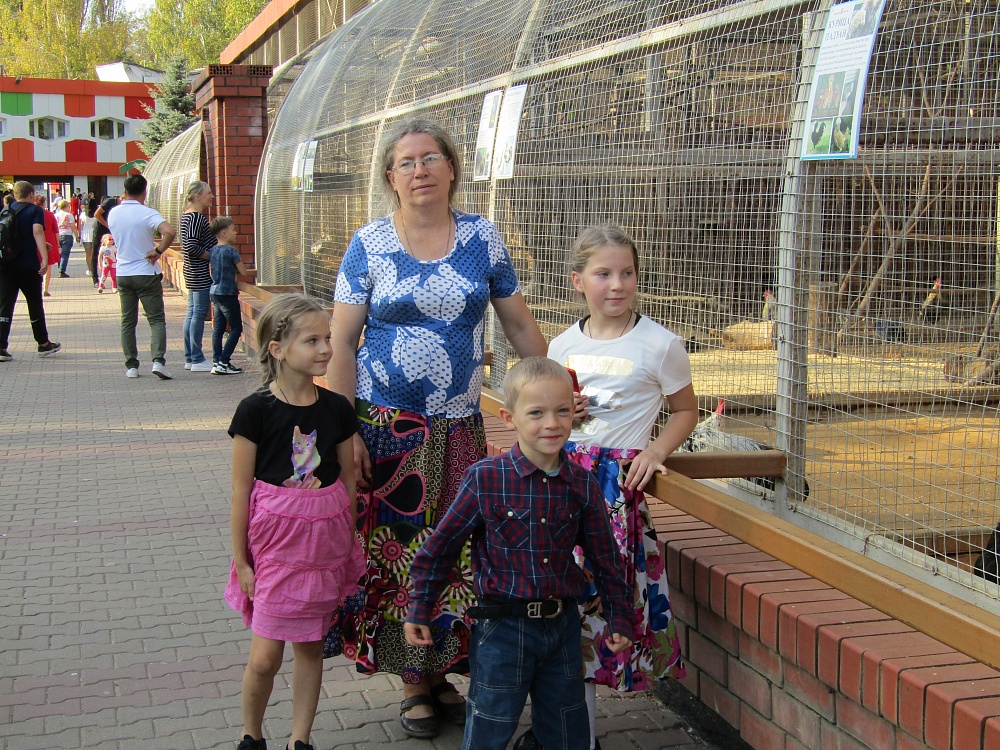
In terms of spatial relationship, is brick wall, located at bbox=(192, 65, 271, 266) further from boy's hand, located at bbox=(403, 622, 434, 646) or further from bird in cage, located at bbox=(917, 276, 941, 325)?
boy's hand, located at bbox=(403, 622, 434, 646)

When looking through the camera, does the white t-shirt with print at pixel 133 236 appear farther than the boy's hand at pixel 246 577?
Yes

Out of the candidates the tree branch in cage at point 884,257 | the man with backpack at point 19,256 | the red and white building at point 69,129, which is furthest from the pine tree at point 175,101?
the tree branch in cage at point 884,257

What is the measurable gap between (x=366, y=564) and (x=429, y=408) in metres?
0.53

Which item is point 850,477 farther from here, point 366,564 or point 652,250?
point 366,564

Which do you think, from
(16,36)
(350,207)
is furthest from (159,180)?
(16,36)

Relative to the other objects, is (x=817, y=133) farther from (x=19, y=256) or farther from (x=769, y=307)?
(x=19, y=256)

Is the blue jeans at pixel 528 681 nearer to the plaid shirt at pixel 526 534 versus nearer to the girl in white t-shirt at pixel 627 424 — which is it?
the plaid shirt at pixel 526 534

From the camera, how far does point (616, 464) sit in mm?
3133

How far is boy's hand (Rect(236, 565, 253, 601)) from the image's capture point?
10.4ft

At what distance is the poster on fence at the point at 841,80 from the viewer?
2.85m

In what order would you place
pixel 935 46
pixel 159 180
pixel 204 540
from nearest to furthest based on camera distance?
pixel 935 46 → pixel 204 540 → pixel 159 180

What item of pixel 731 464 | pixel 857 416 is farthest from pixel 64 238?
pixel 857 416

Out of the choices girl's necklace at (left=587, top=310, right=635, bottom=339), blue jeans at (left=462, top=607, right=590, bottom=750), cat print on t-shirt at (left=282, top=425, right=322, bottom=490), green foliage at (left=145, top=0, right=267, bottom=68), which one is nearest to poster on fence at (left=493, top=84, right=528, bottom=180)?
girl's necklace at (left=587, top=310, right=635, bottom=339)

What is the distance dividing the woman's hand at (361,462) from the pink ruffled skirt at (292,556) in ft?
0.63
